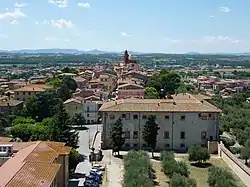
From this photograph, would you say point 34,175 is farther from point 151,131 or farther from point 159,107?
point 159,107

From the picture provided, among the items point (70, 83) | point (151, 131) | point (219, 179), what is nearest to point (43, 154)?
point (219, 179)

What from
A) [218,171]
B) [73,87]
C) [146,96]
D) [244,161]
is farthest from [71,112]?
[218,171]

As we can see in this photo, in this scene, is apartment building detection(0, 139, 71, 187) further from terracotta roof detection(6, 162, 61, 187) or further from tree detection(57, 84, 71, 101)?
tree detection(57, 84, 71, 101)

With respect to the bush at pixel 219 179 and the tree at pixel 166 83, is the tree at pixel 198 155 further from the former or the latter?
the tree at pixel 166 83

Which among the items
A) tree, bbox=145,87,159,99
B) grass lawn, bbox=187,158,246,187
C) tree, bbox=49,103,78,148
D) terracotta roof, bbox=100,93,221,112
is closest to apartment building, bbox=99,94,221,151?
terracotta roof, bbox=100,93,221,112

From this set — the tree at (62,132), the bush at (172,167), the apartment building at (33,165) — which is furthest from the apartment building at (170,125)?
the apartment building at (33,165)

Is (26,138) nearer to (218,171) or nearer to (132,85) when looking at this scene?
(218,171)

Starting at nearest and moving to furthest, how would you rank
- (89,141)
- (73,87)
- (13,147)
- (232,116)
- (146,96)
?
1. (13,147)
2. (89,141)
3. (232,116)
4. (146,96)
5. (73,87)

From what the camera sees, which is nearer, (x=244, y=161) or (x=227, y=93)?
(x=244, y=161)
